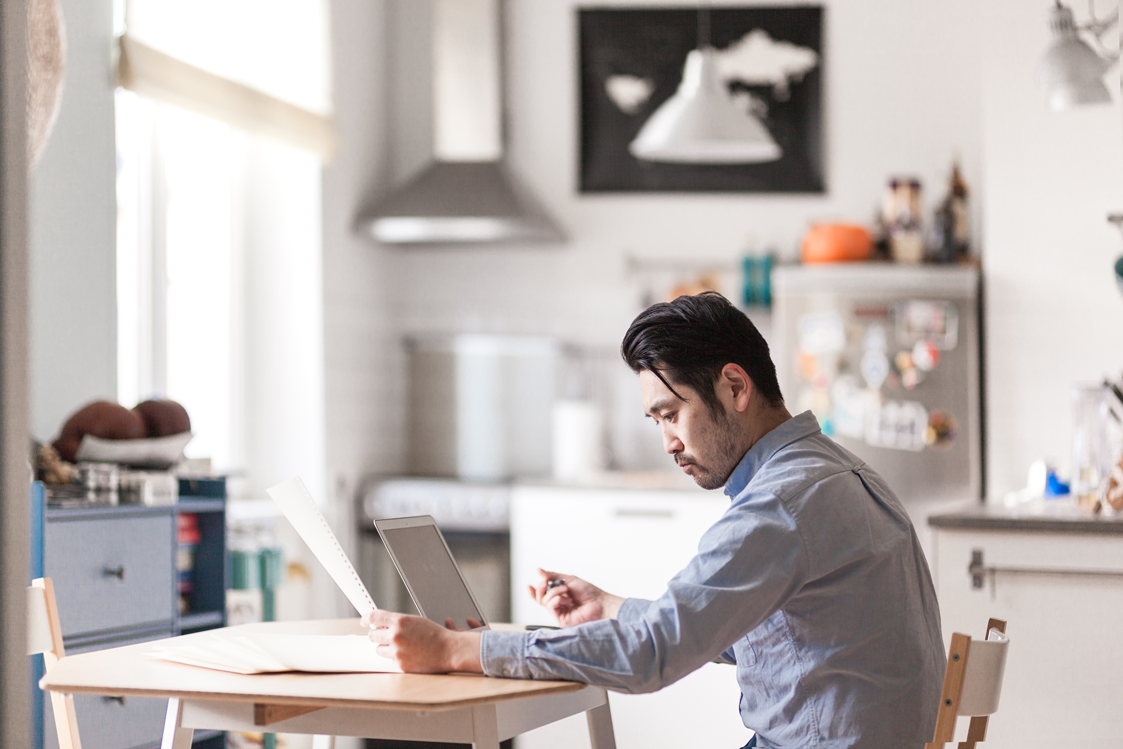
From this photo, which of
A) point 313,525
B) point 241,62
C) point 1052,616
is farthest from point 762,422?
point 241,62

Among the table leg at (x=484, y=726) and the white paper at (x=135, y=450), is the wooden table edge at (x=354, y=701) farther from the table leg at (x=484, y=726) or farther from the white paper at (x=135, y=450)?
the white paper at (x=135, y=450)

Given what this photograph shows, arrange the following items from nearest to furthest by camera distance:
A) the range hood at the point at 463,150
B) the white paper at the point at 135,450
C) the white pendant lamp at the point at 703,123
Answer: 1. the white paper at the point at 135,450
2. the white pendant lamp at the point at 703,123
3. the range hood at the point at 463,150

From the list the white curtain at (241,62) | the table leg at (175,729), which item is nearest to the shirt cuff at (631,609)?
the table leg at (175,729)

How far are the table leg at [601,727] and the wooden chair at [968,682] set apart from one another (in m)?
0.57

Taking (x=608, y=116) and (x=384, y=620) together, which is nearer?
(x=384, y=620)

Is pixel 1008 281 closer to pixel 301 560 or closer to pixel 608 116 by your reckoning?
pixel 608 116

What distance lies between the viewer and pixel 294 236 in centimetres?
445

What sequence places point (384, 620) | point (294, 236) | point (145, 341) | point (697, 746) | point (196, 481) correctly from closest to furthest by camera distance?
point (384, 620), point (196, 481), point (697, 746), point (145, 341), point (294, 236)

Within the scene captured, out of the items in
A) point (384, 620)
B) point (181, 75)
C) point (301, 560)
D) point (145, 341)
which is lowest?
point (301, 560)

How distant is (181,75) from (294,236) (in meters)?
1.00

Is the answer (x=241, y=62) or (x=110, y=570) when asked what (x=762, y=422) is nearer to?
(x=110, y=570)

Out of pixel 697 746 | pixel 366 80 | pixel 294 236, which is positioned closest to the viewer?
pixel 697 746

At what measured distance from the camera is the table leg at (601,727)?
1.95 m

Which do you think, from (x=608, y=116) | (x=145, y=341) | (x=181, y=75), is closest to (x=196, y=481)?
(x=145, y=341)
